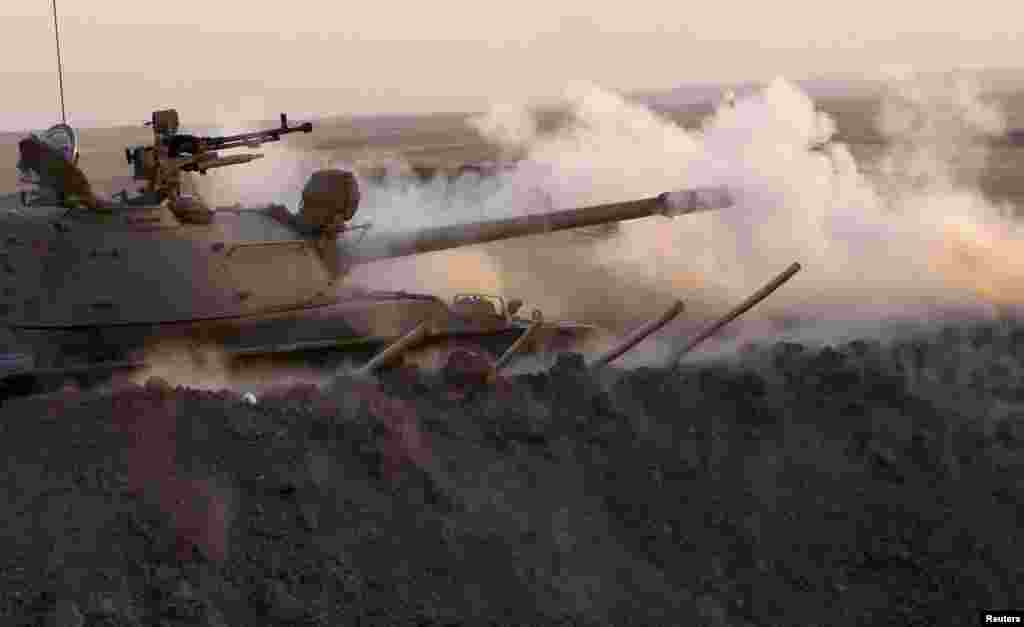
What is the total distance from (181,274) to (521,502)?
13.8 ft

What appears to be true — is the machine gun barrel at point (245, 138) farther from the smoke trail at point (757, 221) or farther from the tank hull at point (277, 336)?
the smoke trail at point (757, 221)

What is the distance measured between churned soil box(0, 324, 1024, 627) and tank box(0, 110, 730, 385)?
172 centimetres

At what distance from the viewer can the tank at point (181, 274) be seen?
11125 millimetres

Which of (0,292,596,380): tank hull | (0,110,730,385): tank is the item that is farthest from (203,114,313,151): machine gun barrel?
(0,292,596,380): tank hull

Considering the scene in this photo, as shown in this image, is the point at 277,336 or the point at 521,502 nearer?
the point at 521,502

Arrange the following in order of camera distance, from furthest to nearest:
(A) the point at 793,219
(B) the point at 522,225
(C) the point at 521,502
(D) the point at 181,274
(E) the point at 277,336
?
(A) the point at 793,219 < (B) the point at 522,225 < (E) the point at 277,336 < (D) the point at 181,274 < (C) the point at 521,502

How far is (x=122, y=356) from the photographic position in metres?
11.2

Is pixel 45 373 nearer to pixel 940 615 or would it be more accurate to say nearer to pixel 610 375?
pixel 610 375

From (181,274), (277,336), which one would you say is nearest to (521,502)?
(277,336)

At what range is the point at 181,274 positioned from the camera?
11.6 meters

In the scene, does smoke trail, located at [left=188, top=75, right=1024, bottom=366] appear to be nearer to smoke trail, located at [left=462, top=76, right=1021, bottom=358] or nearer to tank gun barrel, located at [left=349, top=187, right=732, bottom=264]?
smoke trail, located at [left=462, top=76, right=1021, bottom=358]

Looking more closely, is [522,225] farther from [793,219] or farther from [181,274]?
[793,219]

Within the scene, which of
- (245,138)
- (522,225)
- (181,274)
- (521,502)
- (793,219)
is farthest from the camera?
(793,219)

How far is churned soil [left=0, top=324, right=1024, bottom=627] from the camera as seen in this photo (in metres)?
7.81
